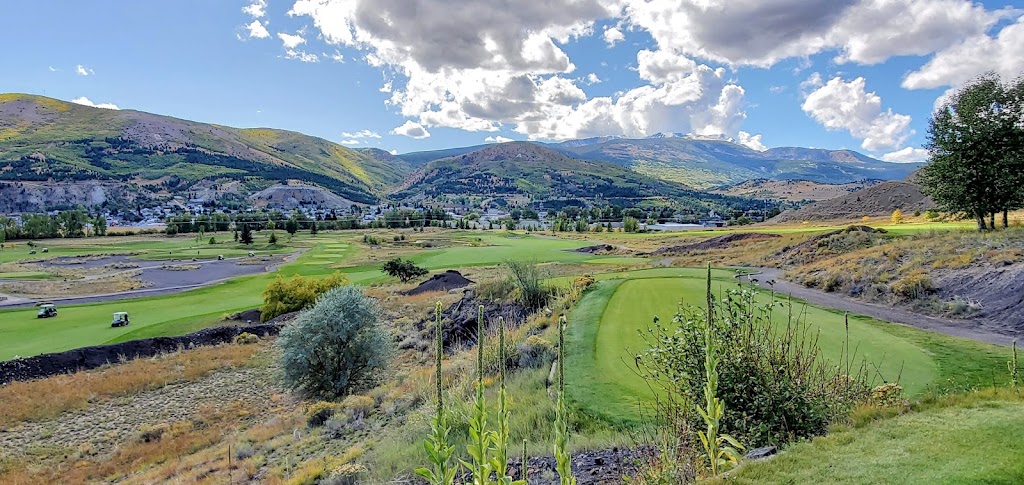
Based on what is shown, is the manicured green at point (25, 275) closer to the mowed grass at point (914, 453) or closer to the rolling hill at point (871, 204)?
the mowed grass at point (914, 453)

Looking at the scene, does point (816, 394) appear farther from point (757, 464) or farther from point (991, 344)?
point (991, 344)

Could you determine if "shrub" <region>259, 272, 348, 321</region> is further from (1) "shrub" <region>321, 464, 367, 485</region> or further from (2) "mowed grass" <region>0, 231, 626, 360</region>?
(1) "shrub" <region>321, 464, 367, 485</region>

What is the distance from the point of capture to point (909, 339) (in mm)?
11078

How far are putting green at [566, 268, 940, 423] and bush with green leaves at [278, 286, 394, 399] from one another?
890 cm

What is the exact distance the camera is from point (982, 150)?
76.6 ft

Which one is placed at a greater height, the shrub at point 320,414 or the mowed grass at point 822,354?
the mowed grass at point 822,354

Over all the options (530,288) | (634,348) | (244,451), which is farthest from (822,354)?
(530,288)

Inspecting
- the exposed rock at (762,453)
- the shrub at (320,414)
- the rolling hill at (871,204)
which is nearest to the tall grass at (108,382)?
the shrub at (320,414)

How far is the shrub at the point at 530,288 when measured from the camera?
24.1m

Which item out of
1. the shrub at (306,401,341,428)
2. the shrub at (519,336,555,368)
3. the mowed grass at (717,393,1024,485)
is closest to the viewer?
the mowed grass at (717,393,1024,485)

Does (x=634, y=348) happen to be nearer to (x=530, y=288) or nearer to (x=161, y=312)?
(x=530, y=288)

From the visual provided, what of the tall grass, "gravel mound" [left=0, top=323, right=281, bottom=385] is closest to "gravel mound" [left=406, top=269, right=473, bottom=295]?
"gravel mound" [left=0, top=323, right=281, bottom=385]

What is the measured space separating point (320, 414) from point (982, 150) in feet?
104

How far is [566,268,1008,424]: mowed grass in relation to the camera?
26.8 ft
